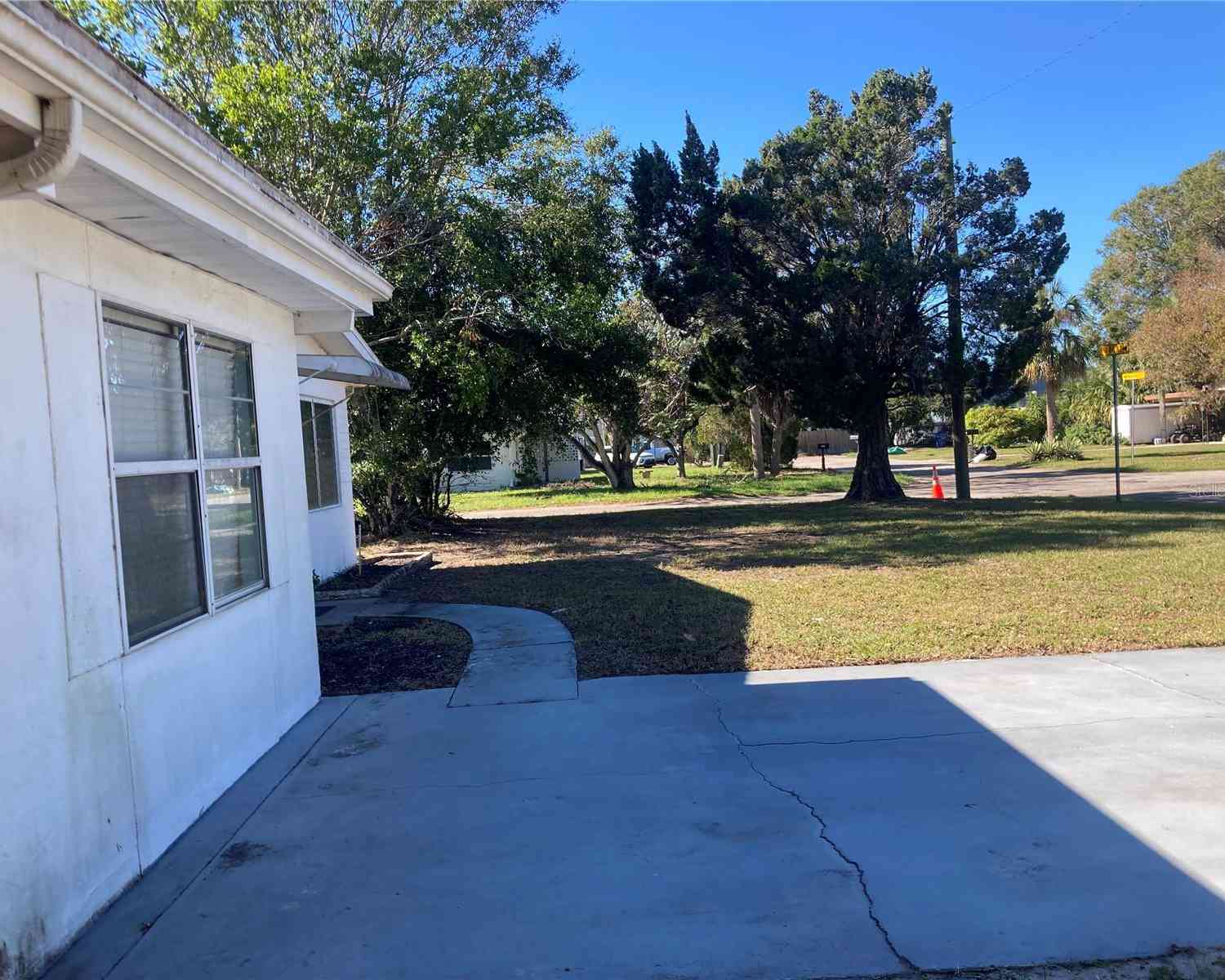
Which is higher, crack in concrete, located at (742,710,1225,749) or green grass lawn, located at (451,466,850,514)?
green grass lawn, located at (451,466,850,514)

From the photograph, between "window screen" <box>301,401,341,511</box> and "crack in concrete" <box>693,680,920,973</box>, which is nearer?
"crack in concrete" <box>693,680,920,973</box>

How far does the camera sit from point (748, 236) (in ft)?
67.1

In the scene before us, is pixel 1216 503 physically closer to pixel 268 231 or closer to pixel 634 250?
pixel 634 250

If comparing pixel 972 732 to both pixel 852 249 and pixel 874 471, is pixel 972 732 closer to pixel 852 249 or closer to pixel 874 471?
pixel 852 249

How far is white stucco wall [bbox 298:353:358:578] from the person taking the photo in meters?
12.2

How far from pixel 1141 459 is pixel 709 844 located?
3652 centimetres

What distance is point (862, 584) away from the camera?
1084cm

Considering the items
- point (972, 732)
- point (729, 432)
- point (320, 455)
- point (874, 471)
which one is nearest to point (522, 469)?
point (729, 432)

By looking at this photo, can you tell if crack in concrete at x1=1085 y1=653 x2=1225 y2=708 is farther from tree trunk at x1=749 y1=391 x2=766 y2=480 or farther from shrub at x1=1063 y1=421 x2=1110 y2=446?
shrub at x1=1063 y1=421 x2=1110 y2=446

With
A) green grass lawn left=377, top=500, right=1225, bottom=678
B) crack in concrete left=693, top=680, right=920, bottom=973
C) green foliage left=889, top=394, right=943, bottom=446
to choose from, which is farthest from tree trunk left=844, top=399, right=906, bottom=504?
crack in concrete left=693, top=680, right=920, bottom=973

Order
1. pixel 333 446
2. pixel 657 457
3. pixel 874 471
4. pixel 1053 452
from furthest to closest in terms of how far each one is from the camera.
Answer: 1. pixel 657 457
2. pixel 1053 452
3. pixel 874 471
4. pixel 333 446

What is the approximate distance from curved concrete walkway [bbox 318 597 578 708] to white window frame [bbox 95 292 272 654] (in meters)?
1.92

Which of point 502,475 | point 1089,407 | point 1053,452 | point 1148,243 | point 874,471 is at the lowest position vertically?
point 1053,452

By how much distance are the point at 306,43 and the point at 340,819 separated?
43.2ft
